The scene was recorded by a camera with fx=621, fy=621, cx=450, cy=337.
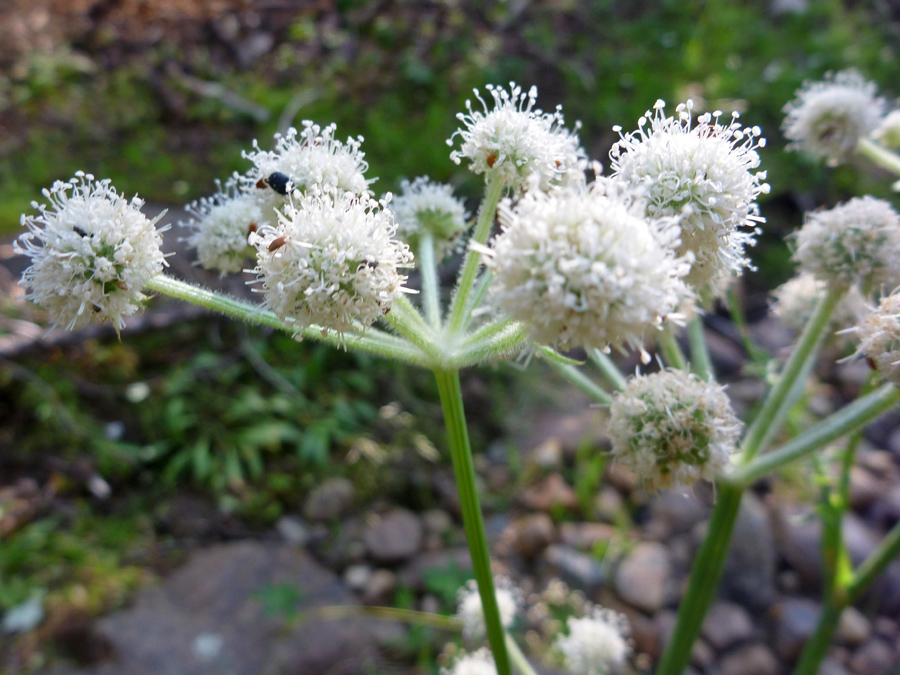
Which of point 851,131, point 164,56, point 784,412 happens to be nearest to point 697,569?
point 784,412

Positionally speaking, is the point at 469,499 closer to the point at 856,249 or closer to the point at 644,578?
the point at 856,249

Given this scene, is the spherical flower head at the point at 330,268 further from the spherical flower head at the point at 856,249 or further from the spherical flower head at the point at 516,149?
the spherical flower head at the point at 856,249

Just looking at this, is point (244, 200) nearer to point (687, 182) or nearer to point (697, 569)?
point (687, 182)

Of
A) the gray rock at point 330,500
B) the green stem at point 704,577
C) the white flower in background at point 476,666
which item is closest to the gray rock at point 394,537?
the gray rock at point 330,500

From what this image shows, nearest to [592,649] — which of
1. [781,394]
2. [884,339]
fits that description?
[781,394]

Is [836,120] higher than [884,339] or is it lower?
higher

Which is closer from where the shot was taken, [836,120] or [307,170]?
[307,170]

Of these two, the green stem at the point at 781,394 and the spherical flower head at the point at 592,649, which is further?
the spherical flower head at the point at 592,649
